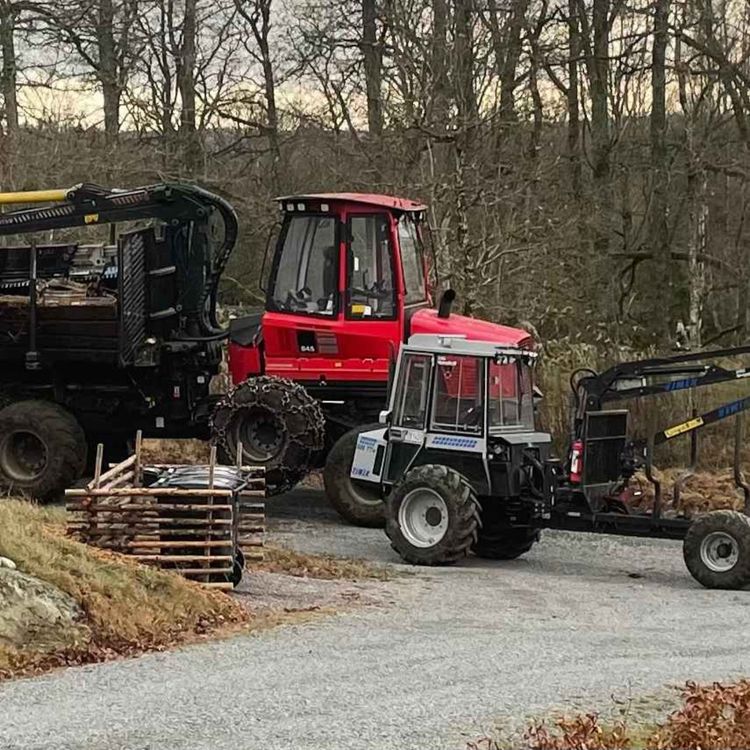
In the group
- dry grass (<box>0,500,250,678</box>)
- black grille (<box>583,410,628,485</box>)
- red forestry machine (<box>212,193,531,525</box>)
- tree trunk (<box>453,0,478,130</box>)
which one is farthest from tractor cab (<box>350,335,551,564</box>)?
tree trunk (<box>453,0,478,130</box>)

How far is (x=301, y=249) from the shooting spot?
15070 mm

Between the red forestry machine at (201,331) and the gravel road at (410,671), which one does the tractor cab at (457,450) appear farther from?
the red forestry machine at (201,331)

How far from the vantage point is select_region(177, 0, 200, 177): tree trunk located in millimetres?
26078

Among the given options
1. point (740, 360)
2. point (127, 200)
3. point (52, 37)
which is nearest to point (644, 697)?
point (127, 200)

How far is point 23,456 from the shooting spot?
51.5 ft

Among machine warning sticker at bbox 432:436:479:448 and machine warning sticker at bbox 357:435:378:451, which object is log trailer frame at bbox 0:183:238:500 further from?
machine warning sticker at bbox 432:436:479:448

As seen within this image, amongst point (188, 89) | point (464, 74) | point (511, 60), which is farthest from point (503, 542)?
point (188, 89)

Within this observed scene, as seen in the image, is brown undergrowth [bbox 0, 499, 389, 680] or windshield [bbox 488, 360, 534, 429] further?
windshield [bbox 488, 360, 534, 429]

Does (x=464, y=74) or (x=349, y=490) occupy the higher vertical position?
(x=464, y=74)

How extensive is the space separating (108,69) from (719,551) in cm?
1825

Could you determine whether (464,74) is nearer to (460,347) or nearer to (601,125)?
(601,125)

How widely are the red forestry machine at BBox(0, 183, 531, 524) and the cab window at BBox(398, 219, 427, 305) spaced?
0.03 meters

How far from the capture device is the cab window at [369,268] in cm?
1480

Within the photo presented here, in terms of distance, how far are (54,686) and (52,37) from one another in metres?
19.1
